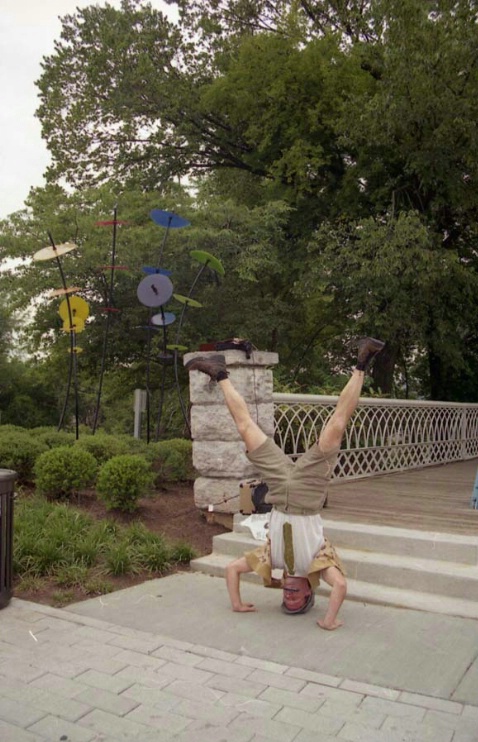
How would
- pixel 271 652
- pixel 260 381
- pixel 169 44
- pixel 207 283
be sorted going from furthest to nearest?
pixel 169 44
pixel 207 283
pixel 260 381
pixel 271 652

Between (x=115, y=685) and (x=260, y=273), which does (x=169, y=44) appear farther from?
(x=115, y=685)

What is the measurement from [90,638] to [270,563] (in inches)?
48.5

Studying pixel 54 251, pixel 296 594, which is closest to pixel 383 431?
pixel 54 251

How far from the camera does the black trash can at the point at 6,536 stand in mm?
4496

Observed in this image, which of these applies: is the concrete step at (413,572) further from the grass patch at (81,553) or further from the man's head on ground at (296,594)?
the grass patch at (81,553)

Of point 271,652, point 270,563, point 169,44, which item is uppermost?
point 169,44

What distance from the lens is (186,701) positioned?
3.14m

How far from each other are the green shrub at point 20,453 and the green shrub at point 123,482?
1.48m

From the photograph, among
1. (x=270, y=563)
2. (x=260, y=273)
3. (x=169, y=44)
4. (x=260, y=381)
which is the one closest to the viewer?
(x=270, y=563)

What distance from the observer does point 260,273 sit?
52.9 feet

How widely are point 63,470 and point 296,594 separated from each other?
3.44m

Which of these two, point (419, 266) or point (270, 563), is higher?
point (419, 266)

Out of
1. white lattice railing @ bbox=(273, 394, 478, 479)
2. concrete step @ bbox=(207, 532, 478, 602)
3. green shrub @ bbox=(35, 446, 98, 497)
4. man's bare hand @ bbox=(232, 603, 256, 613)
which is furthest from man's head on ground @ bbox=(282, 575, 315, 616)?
green shrub @ bbox=(35, 446, 98, 497)

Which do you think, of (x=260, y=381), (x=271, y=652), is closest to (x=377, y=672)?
(x=271, y=652)
